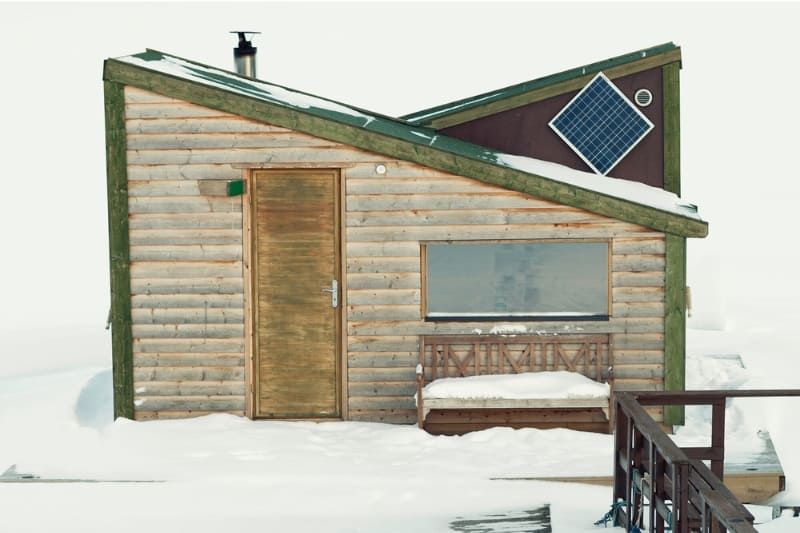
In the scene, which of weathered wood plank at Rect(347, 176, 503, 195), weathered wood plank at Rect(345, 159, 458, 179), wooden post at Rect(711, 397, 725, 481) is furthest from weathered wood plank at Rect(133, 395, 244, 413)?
wooden post at Rect(711, 397, 725, 481)

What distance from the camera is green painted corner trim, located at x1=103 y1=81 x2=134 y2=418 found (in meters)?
13.9

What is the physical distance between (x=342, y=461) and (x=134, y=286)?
318 cm

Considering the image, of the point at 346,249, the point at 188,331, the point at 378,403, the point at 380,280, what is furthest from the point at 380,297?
the point at 188,331

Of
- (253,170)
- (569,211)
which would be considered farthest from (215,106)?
(569,211)

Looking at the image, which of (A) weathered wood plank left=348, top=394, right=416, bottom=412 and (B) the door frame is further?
(A) weathered wood plank left=348, top=394, right=416, bottom=412

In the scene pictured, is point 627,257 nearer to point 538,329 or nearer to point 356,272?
point 538,329

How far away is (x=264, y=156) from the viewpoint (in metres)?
13.8

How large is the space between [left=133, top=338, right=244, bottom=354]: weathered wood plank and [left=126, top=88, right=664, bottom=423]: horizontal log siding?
0.4 inches

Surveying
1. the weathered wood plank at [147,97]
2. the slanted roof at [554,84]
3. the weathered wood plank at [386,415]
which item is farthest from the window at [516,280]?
the weathered wood plank at [147,97]

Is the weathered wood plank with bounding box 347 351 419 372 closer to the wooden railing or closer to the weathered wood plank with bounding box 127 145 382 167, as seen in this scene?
the weathered wood plank with bounding box 127 145 382 167

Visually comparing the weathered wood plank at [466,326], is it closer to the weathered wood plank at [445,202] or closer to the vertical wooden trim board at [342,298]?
the vertical wooden trim board at [342,298]

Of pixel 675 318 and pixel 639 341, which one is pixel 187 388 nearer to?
pixel 639 341

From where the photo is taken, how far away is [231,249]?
1400 cm

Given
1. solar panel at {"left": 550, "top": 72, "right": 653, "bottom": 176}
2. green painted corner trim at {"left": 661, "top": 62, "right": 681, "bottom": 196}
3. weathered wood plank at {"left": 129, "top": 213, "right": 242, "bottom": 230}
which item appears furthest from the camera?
green painted corner trim at {"left": 661, "top": 62, "right": 681, "bottom": 196}
